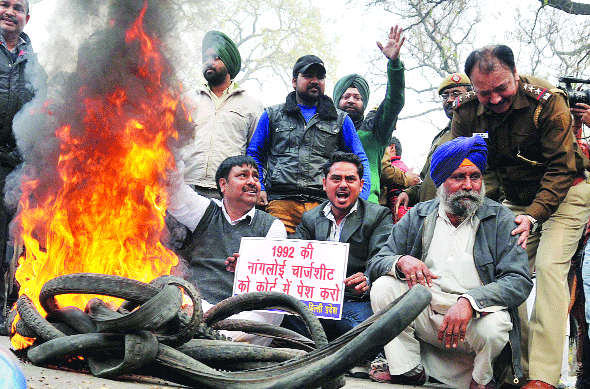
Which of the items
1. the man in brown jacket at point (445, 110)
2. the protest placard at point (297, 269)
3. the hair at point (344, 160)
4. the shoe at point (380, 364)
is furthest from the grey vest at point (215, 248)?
the man in brown jacket at point (445, 110)

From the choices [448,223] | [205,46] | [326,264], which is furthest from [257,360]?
[205,46]

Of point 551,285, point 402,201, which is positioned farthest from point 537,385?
point 402,201

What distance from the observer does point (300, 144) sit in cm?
631

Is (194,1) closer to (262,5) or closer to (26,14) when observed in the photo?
(26,14)

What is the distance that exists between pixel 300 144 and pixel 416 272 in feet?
6.81

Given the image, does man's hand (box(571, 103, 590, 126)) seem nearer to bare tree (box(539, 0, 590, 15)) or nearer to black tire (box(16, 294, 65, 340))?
black tire (box(16, 294, 65, 340))

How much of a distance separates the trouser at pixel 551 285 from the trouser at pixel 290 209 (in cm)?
209

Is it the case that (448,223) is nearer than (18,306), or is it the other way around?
(18,306)

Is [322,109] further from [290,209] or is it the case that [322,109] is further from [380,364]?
[380,364]

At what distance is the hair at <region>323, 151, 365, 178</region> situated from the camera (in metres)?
6.00

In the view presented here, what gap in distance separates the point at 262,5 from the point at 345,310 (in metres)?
11.2

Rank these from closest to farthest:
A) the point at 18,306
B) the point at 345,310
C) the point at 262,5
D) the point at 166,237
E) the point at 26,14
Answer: the point at 18,306 → the point at 166,237 → the point at 345,310 → the point at 26,14 → the point at 262,5

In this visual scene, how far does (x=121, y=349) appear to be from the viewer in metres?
3.24

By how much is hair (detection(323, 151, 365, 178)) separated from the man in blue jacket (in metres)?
0.21
